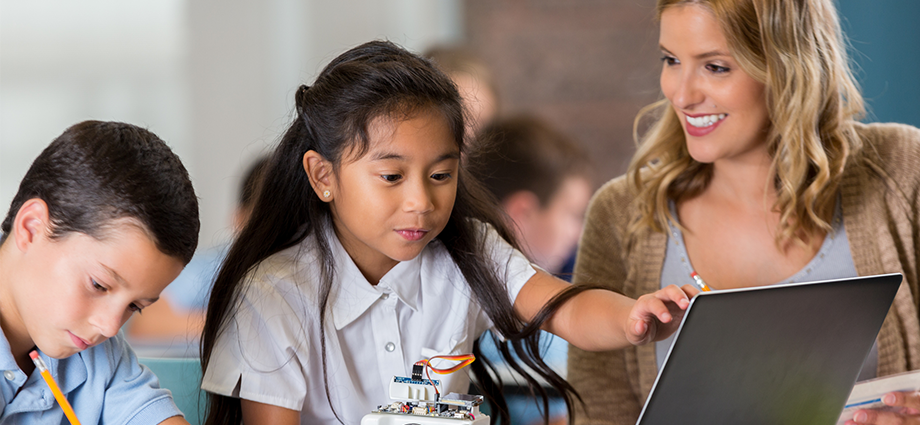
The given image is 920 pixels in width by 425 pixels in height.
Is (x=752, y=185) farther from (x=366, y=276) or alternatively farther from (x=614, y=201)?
(x=366, y=276)

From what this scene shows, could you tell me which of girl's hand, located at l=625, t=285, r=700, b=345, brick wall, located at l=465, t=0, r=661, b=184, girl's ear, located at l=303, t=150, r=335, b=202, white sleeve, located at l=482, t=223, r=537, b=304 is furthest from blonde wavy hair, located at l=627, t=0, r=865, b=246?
brick wall, located at l=465, t=0, r=661, b=184

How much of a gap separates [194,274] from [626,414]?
150 cm

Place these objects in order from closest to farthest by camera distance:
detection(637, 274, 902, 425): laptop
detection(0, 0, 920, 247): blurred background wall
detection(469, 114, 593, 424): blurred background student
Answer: detection(637, 274, 902, 425): laptop → detection(469, 114, 593, 424): blurred background student → detection(0, 0, 920, 247): blurred background wall

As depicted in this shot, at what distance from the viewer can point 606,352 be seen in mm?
1365

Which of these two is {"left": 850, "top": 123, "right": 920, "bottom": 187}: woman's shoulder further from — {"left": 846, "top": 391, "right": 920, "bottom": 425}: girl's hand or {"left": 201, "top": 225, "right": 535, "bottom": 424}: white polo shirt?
{"left": 201, "top": 225, "right": 535, "bottom": 424}: white polo shirt

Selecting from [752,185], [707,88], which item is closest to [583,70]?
[752,185]

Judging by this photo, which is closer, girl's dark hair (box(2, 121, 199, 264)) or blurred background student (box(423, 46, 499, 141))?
girl's dark hair (box(2, 121, 199, 264))

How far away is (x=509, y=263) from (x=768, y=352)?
44 cm

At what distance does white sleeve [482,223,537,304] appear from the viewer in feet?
3.78

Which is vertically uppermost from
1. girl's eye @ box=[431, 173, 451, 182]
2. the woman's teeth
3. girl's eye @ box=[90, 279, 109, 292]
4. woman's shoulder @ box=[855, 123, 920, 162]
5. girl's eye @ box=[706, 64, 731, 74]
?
girl's eye @ box=[706, 64, 731, 74]

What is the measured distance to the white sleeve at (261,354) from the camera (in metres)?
0.97

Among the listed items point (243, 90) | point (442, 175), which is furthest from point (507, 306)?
point (243, 90)

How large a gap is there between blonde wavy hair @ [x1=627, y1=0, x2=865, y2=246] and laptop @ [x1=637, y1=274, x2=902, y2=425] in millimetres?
447

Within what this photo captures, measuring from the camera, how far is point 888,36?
7.11 ft
